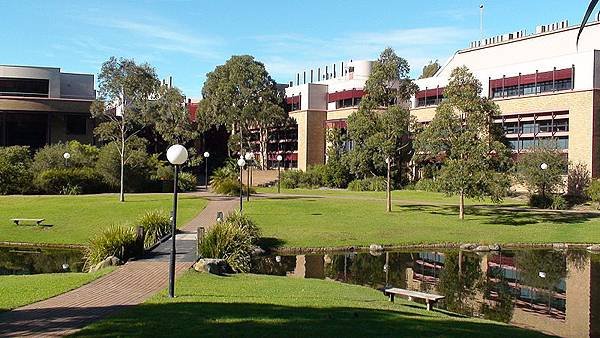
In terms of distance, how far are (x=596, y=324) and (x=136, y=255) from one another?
13453 millimetres

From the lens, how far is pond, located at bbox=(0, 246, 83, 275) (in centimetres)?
2236

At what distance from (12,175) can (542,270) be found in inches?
1462

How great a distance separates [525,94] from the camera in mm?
58062

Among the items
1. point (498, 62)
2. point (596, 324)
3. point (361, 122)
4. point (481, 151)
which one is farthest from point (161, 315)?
point (498, 62)

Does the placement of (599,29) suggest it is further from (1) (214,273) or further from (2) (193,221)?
(1) (214,273)

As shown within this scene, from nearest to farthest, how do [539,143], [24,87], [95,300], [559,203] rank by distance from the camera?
1. [95,300]
2. [559,203]
3. [539,143]
4. [24,87]

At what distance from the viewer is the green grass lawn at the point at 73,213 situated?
29.2m

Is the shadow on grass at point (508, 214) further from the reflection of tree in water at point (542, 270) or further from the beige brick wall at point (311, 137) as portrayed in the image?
the beige brick wall at point (311, 137)

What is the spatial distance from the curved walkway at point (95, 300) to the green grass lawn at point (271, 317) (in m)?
0.52

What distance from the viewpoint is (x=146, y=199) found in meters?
42.5

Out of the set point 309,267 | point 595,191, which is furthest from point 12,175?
point 595,191

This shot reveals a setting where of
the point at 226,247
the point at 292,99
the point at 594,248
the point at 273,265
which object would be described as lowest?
the point at 273,265

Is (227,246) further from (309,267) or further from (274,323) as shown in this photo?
(274,323)

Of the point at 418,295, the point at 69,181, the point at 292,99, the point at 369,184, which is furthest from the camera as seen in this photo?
the point at 292,99
